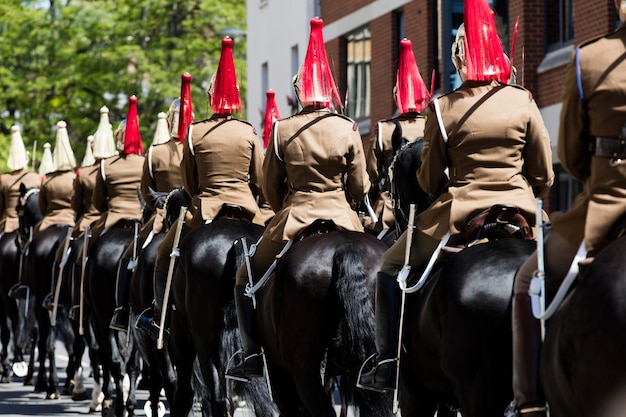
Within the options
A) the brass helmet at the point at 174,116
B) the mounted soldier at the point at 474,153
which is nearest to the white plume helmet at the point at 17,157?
the brass helmet at the point at 174,116

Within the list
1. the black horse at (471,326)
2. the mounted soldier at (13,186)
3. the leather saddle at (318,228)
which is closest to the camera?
the black horse at (471,326)

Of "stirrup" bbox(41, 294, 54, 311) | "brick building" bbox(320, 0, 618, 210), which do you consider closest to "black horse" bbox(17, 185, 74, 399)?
"stirrup" bbox(41, 294, 54, 311)

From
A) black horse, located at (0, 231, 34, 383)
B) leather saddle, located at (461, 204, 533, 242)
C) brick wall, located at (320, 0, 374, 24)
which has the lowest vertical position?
black horse, located at (0, 231, 34, 383)

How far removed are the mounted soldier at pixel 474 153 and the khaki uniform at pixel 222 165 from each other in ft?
12.7

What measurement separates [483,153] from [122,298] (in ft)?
23.9

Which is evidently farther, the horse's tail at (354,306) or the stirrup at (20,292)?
the stirrup at (20,292)

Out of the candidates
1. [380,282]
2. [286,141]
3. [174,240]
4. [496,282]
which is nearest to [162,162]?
[174,240]

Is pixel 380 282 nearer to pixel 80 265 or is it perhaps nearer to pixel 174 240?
pixel 174 240

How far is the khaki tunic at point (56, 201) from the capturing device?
19.2m

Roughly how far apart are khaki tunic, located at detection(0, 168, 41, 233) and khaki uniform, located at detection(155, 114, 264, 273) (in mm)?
10658

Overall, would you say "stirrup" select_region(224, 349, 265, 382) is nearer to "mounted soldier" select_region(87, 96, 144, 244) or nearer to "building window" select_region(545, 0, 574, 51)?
"mounted soldier" select_region(87, 96, 144, 244)

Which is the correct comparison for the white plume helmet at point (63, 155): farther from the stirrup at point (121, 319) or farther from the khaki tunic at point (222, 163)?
the khaki tunic at point (222, 163)

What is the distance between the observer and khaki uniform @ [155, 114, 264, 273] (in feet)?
37.9

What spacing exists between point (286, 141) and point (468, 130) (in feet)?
7.58
